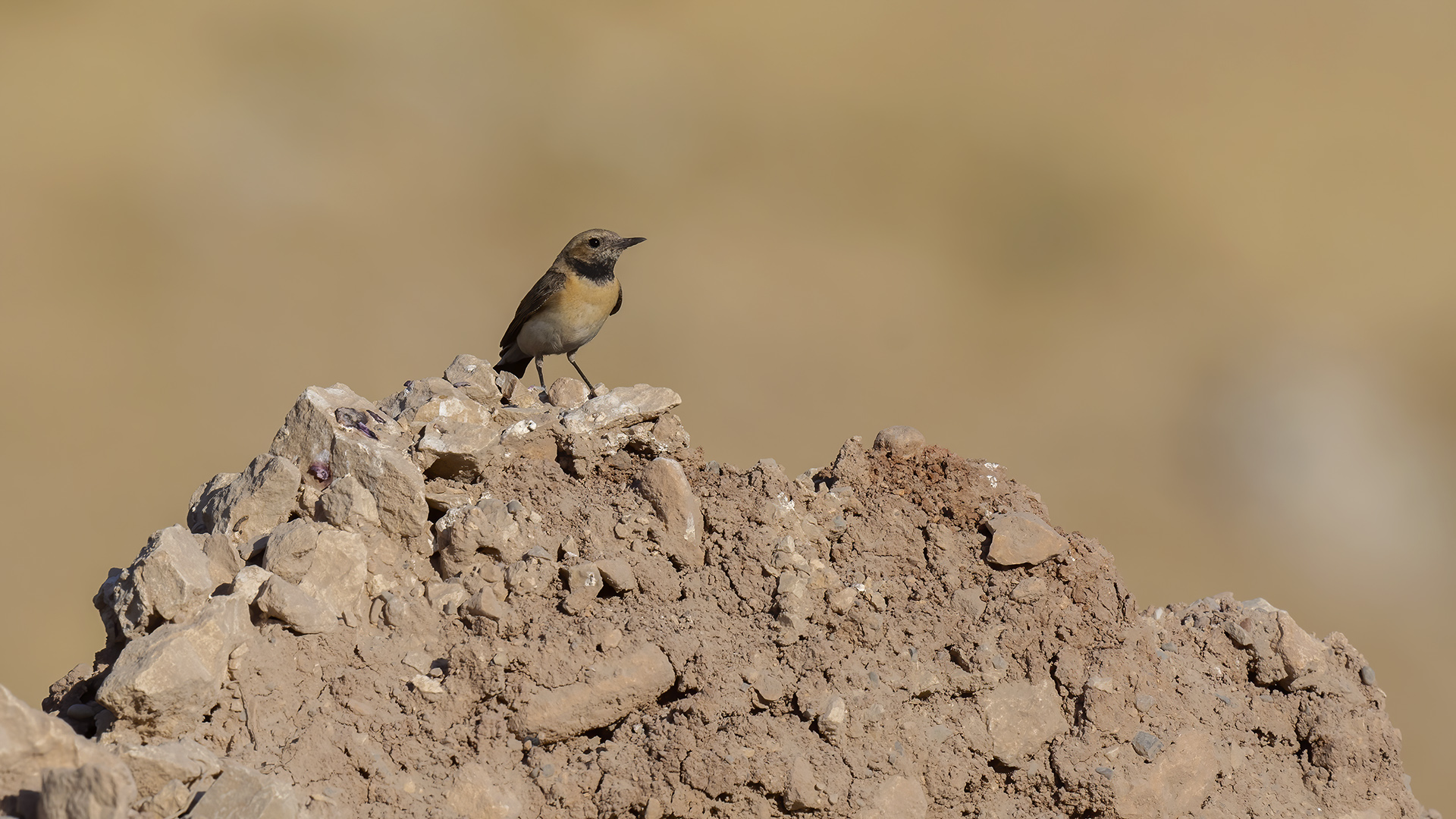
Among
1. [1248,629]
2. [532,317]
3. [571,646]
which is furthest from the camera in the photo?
[532,317]

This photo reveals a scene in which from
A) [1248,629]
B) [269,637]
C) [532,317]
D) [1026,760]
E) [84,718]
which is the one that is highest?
[532,317]

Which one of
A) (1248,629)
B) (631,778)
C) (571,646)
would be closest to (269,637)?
(571,646)

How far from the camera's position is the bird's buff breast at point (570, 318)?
8.63 metres

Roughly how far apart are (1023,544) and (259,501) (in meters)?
3.34

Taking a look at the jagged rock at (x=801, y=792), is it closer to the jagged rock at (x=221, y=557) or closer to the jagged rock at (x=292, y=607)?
the jagged rock at (x=292, y=607)

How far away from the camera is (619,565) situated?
4594 millimetres

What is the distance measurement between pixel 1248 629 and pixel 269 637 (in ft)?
14.1

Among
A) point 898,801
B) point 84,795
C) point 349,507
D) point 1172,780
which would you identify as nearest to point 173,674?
point 84,795

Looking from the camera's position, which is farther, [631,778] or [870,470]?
[870,470]

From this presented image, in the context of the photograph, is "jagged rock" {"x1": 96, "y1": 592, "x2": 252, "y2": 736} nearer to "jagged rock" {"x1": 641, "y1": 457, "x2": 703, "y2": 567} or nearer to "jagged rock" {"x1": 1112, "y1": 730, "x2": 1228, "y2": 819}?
"jagged rock" {"x1": 641, "y1": 457, "x2": 703, "y2": 567}

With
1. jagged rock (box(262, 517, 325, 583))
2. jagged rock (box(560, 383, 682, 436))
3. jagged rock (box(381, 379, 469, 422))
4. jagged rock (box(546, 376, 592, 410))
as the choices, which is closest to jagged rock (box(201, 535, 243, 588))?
jagged rock (box(262, 517, 325, 583))

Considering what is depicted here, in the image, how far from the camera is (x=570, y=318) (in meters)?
8.66

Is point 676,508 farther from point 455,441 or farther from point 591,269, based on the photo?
point 591,269

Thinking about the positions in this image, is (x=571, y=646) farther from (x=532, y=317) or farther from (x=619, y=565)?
(x=532, y=317)
